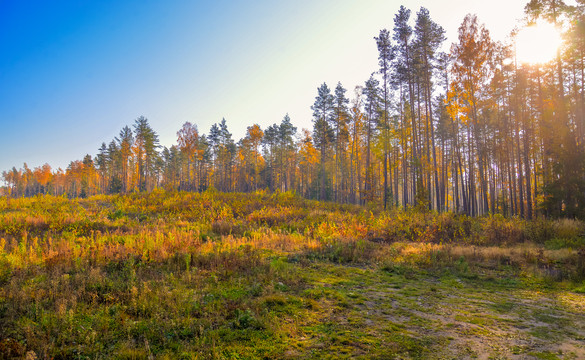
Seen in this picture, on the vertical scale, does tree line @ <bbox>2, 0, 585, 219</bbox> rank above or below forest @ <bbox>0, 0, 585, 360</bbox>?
above

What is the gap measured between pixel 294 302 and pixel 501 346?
291 centimetres

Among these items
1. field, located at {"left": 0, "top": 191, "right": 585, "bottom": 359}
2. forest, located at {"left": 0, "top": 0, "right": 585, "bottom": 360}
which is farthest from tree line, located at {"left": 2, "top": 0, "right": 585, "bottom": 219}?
field, located at {"left": 0, "top": 191, "right": 585, "bottom": 359}

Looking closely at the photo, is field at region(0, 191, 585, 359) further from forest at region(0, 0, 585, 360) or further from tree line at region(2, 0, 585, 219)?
tree line at region(2, 0, 585, 219)

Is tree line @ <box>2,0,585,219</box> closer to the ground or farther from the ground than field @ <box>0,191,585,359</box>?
farther from the ground

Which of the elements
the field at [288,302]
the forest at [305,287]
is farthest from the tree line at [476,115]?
the field at [288,302]

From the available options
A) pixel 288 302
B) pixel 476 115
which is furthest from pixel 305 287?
pixel 476 115

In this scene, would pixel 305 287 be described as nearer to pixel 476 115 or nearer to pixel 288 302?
pixel 288 302

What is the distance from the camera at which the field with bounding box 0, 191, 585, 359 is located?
3.15m

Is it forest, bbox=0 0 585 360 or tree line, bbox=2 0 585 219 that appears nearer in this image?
forest, bbox=0 0 585 360

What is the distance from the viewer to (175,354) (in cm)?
291

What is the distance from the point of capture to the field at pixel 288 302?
10.3ft

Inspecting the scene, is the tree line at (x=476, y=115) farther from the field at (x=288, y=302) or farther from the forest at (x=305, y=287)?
the field at (x=288, y=302)

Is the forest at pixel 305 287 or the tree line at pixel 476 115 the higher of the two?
the tree line at pixel 476 115

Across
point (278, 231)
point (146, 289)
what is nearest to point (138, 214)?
point (278, 231)
